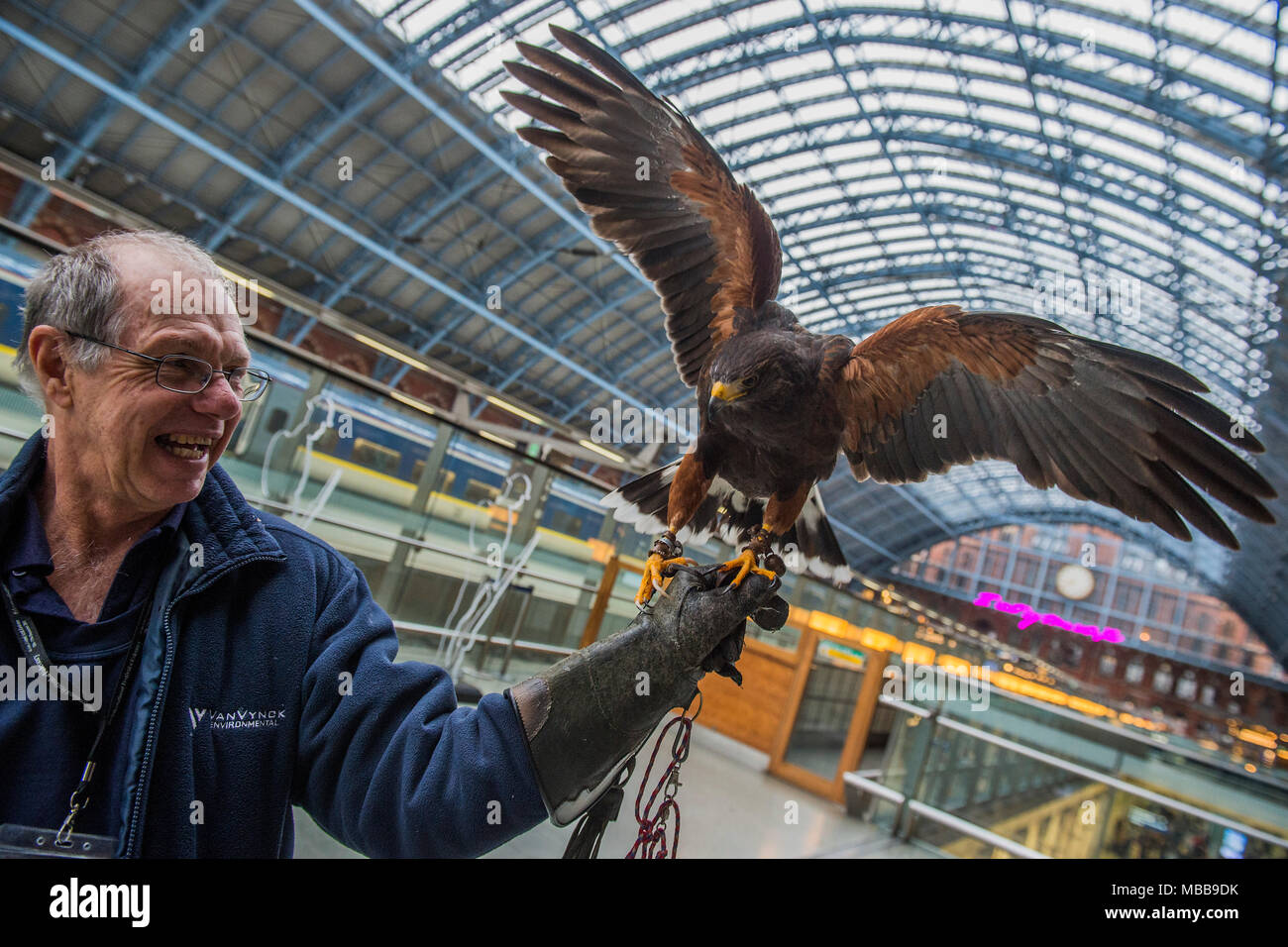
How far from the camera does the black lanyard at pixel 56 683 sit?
68 centimetres

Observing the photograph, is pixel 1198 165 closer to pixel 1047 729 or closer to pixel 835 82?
pixel 835 82

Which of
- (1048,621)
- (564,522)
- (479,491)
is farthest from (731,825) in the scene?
(1048,621)

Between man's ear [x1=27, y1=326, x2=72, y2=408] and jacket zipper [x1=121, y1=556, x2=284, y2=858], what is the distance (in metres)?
0.26

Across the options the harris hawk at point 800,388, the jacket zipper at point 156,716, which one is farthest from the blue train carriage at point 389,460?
the jacket zipper at point 156,716

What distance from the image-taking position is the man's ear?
0.80m

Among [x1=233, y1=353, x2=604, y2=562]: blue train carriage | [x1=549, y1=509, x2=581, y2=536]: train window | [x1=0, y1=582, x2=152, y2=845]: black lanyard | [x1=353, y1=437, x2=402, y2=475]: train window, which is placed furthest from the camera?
[x1=549, y1=509, x2=581, y2=536]: train window

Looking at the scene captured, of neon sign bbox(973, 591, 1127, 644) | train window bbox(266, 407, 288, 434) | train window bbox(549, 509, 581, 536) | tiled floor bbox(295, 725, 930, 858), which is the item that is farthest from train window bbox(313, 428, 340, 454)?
neon sign bbox(973, 591, 1127, 644)

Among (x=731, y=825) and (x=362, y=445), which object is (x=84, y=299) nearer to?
(x=362, y=445)

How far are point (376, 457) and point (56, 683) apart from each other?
1.80 metres

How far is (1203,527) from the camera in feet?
3.37

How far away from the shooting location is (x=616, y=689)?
794 millimetres

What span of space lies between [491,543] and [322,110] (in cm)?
1149

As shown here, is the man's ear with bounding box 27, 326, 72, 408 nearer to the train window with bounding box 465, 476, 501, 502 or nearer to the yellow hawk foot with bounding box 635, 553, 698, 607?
the yellow hawk foot with bounding box 635, 553, 698, 607
